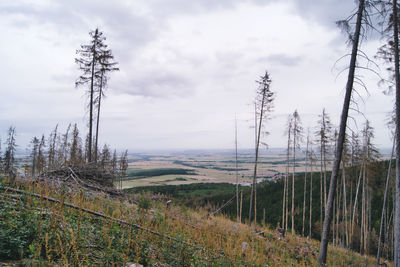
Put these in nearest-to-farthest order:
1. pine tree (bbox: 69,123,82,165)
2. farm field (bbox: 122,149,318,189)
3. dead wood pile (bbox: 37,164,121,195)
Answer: dead wood pile (bbox: 37,164,121,195) < pine tree (bbox: 69,123,82,165) < farm field (bbox: 122,149,318,189)

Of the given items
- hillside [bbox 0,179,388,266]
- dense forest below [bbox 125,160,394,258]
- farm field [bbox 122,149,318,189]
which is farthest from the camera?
dense forest below [bbox 125,160,394,258]

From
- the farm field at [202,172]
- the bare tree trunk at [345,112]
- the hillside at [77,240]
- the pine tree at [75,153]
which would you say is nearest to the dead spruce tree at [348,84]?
the bare tree trunk at [345,112]

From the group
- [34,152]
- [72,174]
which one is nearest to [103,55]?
[72,174]

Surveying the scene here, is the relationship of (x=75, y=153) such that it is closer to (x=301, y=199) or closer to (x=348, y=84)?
(x=348, y=84)

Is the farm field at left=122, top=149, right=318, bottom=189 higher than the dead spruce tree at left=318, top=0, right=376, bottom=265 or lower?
lower

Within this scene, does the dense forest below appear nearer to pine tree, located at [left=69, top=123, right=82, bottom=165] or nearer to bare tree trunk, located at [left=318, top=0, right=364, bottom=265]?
pine tree, located at [left=69, top=123, right=82, bottom=165]

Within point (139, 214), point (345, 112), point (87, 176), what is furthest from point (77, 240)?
point (345, 112)

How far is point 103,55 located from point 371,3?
15.2 metres

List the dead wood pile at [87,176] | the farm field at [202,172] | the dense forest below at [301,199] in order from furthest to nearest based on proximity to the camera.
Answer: the dense forest below at [301,199]
the farm field at [202,172]
the dead wood pile at [87,176]

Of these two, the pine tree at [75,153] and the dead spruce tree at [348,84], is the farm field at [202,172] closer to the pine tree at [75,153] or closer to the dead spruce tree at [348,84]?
the pine tree at [75,153]

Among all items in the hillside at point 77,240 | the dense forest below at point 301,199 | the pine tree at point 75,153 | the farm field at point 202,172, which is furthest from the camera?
the dense forest below at point 301,199

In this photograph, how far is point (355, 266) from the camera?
11.2 metres

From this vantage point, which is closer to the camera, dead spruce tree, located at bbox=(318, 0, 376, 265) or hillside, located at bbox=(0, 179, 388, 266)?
hillside, located at bbox=(0, 179, 388, 266)

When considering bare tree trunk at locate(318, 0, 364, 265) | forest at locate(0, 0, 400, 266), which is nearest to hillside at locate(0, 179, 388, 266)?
forest at locate(0, 0, 400, 266)
